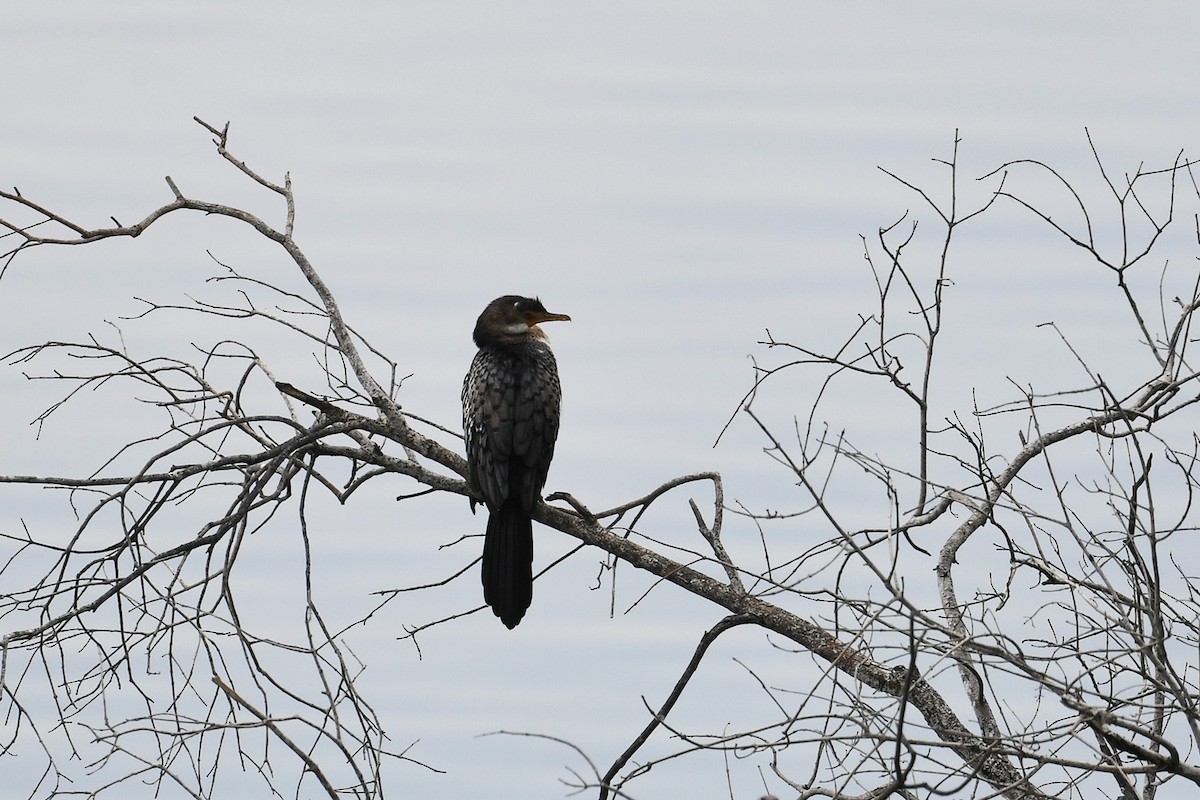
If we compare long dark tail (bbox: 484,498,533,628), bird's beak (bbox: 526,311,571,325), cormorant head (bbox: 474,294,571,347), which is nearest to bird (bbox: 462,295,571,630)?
long dark tail (bbox: 484,498,533,628)

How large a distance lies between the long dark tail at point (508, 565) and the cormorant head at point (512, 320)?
1.24 metres

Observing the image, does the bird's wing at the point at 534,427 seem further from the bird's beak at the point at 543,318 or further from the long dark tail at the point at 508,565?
the bird's beak at the point at 543,318

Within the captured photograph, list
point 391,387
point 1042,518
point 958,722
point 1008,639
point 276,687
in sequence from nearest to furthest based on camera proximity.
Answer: point 1008,639, point 1042,518, point 276,687, point 958,722, point 391,387

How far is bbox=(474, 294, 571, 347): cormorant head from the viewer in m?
6.43

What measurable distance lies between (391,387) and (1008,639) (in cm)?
303

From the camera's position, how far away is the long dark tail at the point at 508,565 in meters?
5.35

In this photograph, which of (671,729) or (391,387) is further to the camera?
(391,387)

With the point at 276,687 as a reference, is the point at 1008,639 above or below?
below

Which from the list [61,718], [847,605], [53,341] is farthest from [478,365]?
[847,605]

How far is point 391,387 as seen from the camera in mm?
5680

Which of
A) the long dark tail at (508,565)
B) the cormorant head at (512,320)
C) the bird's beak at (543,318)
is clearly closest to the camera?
the long dark tail at (508,565)

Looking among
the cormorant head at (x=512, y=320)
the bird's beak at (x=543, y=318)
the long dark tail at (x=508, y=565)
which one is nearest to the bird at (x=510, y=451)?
the long dark tail at (x=508, y=565)

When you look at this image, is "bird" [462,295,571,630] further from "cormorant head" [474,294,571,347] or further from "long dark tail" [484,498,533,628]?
"cormorant head" [474,294,571,347]

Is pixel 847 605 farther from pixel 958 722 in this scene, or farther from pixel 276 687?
pixel 276 687
